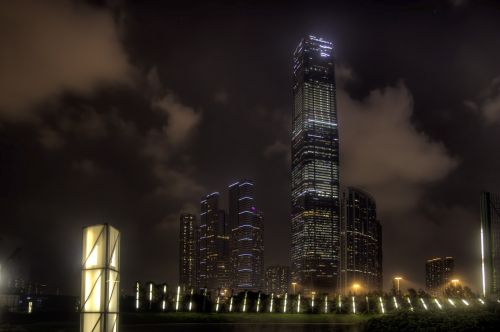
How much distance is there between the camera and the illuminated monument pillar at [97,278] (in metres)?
14.6

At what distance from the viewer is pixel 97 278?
14680 mm

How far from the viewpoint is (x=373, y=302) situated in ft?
157

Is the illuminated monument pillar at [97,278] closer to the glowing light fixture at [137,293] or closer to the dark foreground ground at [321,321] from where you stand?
the dark foreground ground at [321,321]

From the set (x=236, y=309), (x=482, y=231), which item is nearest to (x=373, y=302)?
(x=236, y=309)

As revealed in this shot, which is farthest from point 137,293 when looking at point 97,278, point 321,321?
point 97,278

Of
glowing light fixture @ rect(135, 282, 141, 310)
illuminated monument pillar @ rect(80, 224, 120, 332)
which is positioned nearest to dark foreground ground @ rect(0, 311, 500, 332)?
glowing light fixture @ rect(135, 282, 141, 310)

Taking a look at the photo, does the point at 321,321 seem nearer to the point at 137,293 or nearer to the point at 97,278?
the point at 137,293

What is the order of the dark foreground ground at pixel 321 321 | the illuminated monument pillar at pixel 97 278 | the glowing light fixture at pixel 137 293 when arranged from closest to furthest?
1. the illuminated monument pillar at pixel 97 278
2. the dark foreground ground at pixel 321 321
3. the glowing light fixture at pixel 137 293

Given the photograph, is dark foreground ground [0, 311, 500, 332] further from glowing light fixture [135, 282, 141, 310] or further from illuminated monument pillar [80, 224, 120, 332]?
illuminated monument pillar [80, 224, 120, 332]

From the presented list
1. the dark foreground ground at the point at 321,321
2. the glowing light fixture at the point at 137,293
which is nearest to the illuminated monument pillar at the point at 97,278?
the dark foreground ground at the point at 321,321

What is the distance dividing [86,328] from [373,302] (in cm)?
3690

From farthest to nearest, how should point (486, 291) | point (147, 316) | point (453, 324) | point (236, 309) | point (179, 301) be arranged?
point (236, 309)
point (179, 301)
point (147, 316)
point (486, 291)
point (453, 324)

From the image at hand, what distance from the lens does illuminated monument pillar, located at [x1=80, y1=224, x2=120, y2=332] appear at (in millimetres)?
14617

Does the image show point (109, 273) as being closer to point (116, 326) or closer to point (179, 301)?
point (116, 326)
